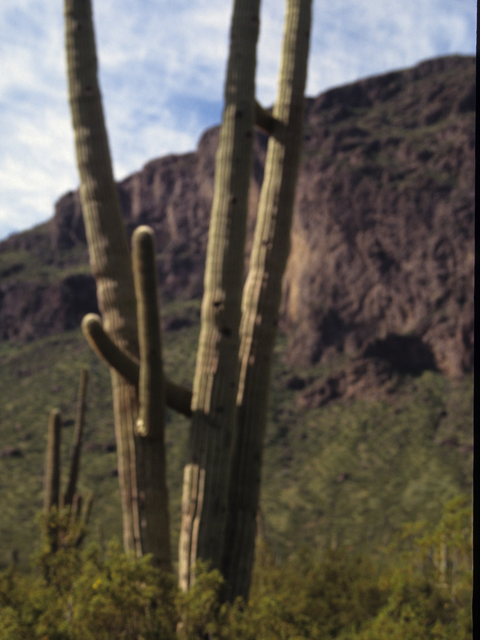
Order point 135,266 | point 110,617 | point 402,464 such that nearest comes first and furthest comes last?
point 110,617
point 135,266
point 402,464

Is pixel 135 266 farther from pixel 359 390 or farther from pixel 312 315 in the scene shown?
pixel 312 315

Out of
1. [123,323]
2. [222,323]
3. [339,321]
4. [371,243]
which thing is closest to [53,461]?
[123,323]

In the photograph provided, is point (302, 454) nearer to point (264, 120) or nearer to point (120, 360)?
point (264, 120)

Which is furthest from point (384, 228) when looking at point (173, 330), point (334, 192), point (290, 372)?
point (173, 330)

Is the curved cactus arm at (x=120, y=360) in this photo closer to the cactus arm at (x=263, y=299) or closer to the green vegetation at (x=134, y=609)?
the cactus arm at (x=263, y=299)

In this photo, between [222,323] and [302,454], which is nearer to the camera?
[222,323]

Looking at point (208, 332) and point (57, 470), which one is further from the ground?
point (208, 332)

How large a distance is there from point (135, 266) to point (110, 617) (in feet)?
7.87

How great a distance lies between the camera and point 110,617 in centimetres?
486

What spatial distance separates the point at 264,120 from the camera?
20.6 ft

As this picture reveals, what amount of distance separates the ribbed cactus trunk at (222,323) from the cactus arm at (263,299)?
0.37 metres

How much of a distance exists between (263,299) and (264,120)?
5.10 feet

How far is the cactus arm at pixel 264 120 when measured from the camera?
6.12m

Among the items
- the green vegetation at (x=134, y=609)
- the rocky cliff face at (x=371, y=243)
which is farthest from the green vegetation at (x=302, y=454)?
the green vegetation at (x=134, y=609)
